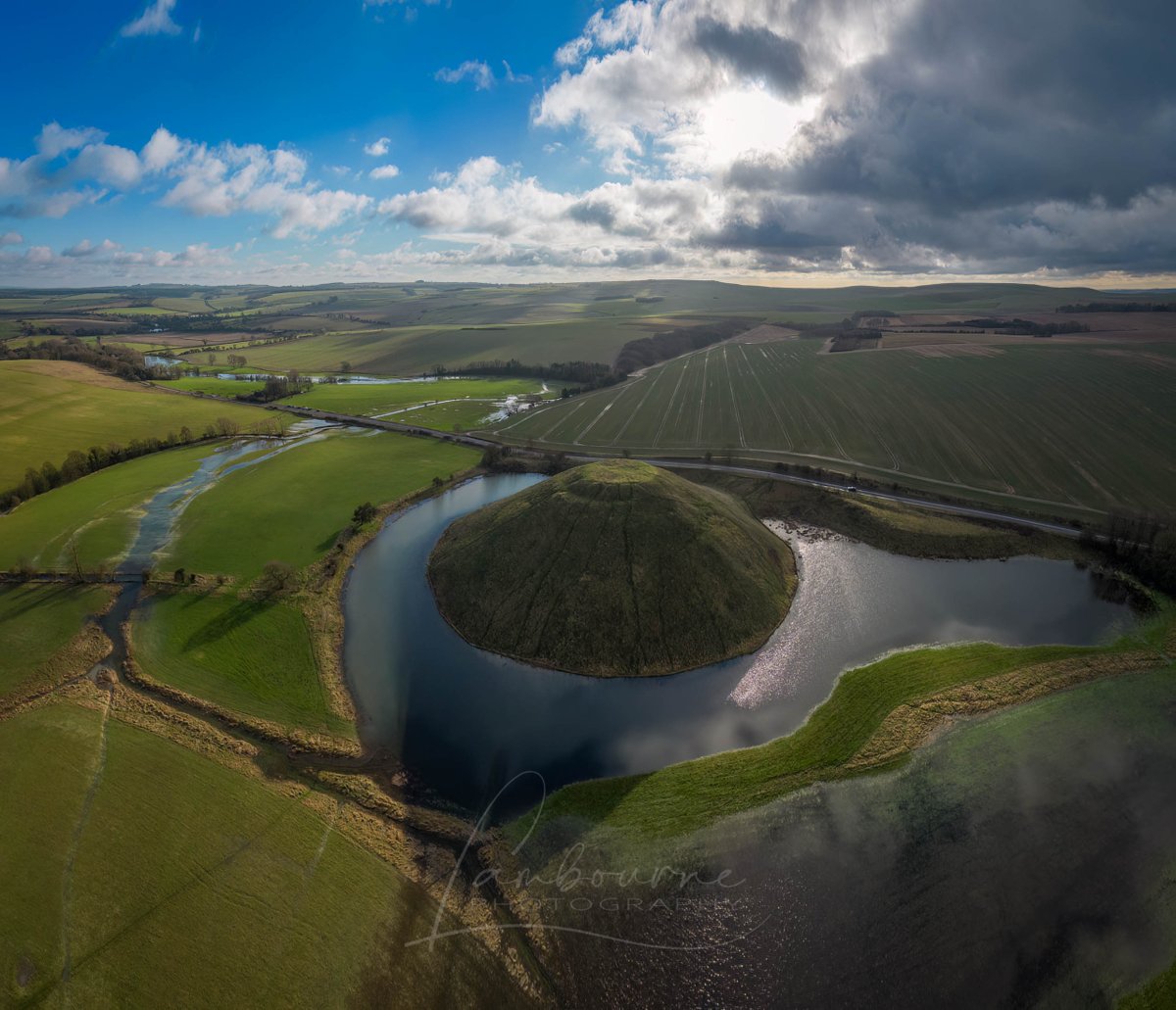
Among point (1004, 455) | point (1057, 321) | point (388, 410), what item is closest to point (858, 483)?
point (1004, 455)

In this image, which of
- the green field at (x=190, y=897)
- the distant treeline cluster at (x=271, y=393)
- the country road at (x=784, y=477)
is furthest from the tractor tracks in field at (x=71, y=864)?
the distant treeline cluster at (x=271, y=393)

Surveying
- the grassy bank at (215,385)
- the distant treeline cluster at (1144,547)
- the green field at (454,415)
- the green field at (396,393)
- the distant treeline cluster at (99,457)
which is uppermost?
the grassy bank at (215,385)

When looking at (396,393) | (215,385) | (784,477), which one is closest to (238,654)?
(784,477)

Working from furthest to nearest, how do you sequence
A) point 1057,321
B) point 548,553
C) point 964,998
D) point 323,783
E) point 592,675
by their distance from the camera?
point 1057,321 → point 548,553 → point 592,675 → point 323,783 → point 964,998

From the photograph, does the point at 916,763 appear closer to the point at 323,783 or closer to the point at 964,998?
the point at 964,998

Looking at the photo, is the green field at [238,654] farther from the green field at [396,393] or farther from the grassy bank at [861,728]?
the green field at [396,393]

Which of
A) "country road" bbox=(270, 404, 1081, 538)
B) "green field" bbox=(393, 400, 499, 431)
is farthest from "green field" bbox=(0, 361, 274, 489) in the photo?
"green field" bbox=(393, 400, 499, 431)
